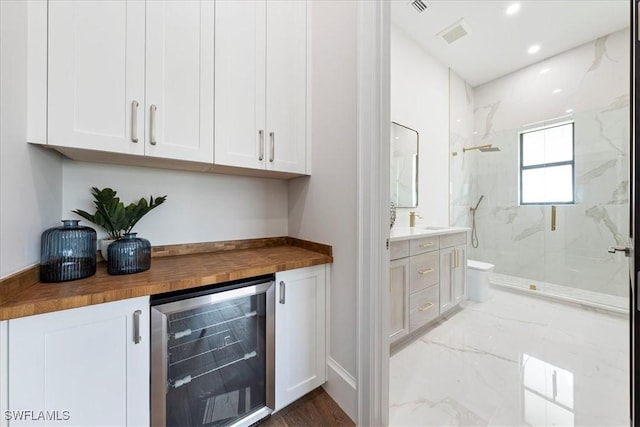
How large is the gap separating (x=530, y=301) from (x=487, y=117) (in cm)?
273

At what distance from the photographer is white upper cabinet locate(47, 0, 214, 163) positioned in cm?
94

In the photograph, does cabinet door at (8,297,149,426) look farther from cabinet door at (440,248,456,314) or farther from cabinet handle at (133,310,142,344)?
cabinet door at (440,248,456,314)

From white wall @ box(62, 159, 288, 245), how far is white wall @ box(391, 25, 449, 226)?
1520 millimetres

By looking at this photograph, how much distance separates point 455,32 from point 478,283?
9.64ft

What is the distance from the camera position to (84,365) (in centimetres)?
80

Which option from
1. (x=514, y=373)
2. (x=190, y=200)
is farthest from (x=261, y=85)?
(x=514, y=373)

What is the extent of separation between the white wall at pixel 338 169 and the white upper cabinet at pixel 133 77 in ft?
2.16

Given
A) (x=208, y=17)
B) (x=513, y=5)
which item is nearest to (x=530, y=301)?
(x=513, y=5)

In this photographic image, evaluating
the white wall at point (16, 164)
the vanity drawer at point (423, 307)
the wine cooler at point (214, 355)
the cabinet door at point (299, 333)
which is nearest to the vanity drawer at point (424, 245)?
the vanity drawer at point (423, 307)

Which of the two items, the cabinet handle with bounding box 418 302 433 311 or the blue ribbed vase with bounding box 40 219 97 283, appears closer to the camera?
the blue ribbed vase with bounding box 40 219 97 283

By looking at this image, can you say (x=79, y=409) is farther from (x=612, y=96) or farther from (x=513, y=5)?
(x=612, y=96)

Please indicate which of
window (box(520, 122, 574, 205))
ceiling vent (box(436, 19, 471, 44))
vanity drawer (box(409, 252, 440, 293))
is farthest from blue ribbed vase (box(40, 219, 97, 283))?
window (box(520, 122, 574, 205))

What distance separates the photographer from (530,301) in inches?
112
